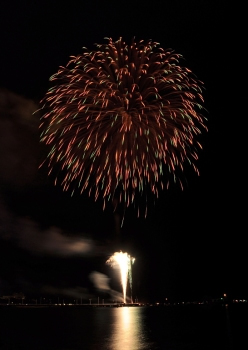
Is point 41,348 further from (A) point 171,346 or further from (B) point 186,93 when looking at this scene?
(B) point 186,93

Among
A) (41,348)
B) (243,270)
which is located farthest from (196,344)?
(243,270)

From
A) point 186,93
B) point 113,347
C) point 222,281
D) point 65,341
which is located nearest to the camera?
point 186,93

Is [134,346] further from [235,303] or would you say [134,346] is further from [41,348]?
[235,303]

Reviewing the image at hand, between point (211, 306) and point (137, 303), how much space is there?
1485 inches

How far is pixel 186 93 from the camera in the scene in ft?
80.9

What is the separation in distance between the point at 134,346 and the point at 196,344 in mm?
4844

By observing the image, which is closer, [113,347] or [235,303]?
[113,347]

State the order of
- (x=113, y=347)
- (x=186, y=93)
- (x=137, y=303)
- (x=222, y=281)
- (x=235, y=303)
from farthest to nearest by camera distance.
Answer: (x=137, y=303) < (x=235, y=303) < (x=222, y=281) < (x=113, y=347) < (x=186, y=93)

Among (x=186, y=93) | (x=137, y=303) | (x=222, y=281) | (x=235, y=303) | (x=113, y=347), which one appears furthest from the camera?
(x=137, y=303)

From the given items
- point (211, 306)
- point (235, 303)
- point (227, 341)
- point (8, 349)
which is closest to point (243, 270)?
point (211, 306)

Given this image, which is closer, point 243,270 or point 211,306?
point 243,270

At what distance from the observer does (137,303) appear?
14725 cm

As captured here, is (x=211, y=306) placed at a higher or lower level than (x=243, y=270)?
lower

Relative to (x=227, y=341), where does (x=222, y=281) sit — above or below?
above
